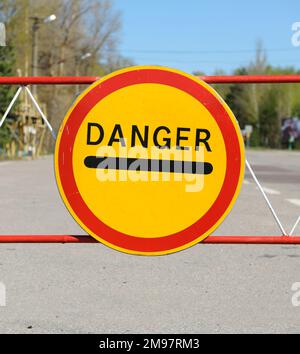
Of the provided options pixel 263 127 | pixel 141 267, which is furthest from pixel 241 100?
pixel 141 267

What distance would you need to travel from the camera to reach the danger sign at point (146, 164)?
3791 mm

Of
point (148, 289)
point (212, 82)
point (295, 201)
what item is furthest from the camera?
point (295, 201)

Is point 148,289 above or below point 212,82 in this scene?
below

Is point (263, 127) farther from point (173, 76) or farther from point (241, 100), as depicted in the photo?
point (173, 76)

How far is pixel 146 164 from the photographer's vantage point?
152 inches

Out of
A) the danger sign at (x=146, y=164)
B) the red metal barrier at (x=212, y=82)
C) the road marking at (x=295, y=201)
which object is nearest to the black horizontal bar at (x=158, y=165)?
the danger sign at (x=146, y=164)

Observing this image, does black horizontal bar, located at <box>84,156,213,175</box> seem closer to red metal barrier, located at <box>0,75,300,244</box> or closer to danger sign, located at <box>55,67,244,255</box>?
danger sign, located at <box>55,67,244,255</box>

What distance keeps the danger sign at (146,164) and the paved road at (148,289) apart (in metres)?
0.78

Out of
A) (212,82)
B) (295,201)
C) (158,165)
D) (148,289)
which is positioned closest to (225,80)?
(212,82)

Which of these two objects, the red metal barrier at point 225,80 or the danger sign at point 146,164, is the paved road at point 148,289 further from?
the red metal barrier at point 225,80

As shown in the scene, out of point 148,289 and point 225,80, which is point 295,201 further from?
point 225,80

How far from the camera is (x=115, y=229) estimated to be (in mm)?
3844

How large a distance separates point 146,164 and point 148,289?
6.16 feet

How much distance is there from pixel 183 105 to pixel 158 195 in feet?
1.47
